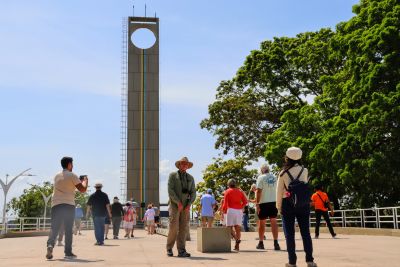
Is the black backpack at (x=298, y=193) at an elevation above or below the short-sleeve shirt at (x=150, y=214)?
below

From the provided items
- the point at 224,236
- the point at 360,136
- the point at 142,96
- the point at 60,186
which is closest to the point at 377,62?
the point at 360,136

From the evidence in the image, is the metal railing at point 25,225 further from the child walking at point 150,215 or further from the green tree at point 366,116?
the green tree at point 366,116

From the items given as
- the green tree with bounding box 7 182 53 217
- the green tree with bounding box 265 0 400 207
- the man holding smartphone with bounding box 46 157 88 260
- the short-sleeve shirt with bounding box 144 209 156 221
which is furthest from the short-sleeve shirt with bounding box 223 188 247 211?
the green tree with bounding box 7 182 53 217

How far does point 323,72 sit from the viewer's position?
36625 mm

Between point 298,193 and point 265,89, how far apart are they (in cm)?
3353

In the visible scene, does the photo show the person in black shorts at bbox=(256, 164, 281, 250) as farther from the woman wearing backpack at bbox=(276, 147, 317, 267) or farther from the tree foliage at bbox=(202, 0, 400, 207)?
the tree foliage at bbox=(202, 0, 400, 207)

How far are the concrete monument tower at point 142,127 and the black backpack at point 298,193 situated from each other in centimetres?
5762

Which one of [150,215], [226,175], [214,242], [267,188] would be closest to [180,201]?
[214,242]

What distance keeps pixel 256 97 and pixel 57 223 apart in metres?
31.9

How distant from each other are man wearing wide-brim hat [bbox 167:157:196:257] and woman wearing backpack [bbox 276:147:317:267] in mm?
3249

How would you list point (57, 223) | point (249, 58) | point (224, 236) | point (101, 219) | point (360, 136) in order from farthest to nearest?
point (249, 58) → point (360, 136) → point (101, 219) → point (224, 236) → point (57, 223)

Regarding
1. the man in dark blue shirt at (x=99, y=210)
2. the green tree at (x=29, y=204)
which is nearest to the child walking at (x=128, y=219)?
the man in dark blue shirt at (x=99, y=210)

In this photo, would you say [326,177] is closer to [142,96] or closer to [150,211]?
[150,211]

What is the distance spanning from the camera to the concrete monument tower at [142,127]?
65500 mm
